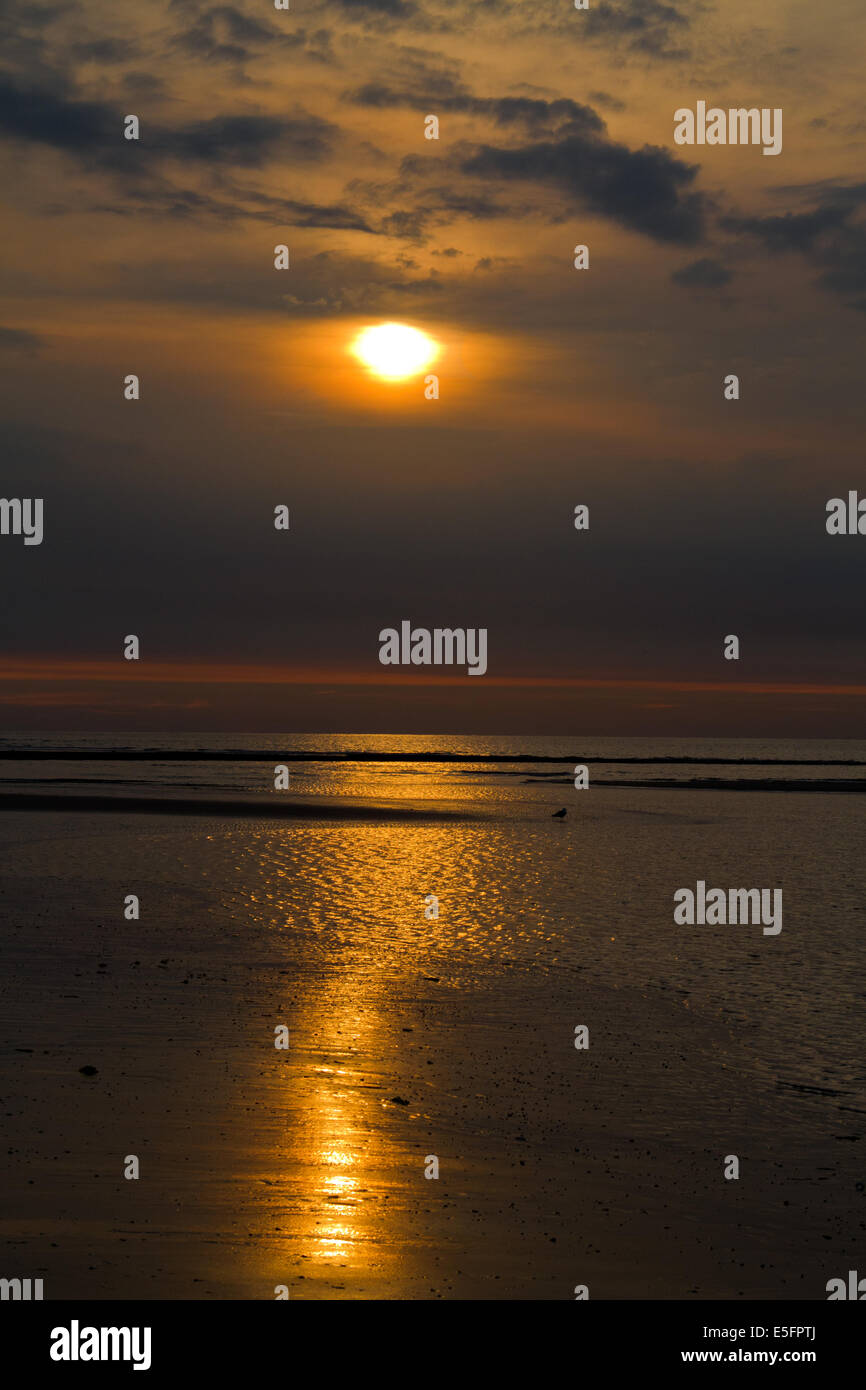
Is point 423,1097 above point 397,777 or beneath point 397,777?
beneath

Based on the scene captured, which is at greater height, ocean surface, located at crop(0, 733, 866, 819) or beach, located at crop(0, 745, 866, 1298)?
ocean surface, located at crop(0, 733, 866, 819)

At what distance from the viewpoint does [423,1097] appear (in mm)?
15562

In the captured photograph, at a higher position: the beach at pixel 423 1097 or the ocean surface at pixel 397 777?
the ocean surface at pixel 397 777

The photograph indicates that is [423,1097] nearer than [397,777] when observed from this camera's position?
Yes

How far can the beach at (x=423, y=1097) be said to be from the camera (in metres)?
10.9

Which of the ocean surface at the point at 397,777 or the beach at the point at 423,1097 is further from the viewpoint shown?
the ocean surface at the point at 397,777

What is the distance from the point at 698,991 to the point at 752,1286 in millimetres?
12347

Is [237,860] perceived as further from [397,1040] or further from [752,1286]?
[752,1286]

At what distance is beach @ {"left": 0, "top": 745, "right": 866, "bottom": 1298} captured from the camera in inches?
429

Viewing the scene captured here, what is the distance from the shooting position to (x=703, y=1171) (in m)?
13.5

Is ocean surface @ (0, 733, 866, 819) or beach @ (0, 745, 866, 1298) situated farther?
ocean surface @ (0, 733, 866, 819)
